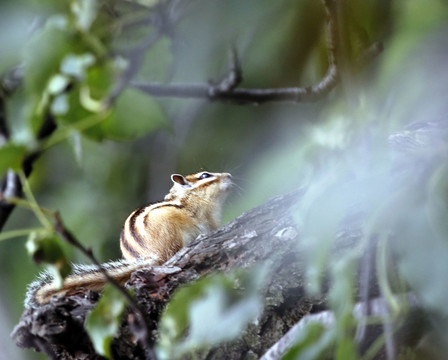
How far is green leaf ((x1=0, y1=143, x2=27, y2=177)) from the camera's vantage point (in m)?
0.62

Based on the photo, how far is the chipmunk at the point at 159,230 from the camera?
149cm

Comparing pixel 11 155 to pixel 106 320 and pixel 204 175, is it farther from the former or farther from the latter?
pixel 204 175

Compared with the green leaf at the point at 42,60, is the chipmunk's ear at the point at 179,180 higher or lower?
lower

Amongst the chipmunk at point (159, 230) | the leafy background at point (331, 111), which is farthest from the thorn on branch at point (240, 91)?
the chipmunk at point (159, 230)

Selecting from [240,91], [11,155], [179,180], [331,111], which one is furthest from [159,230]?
[11,155]

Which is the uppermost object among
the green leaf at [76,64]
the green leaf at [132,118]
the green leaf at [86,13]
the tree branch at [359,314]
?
the green leaf at [86,13]

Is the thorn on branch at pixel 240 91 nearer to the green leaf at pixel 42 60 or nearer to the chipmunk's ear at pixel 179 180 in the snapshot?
the green leaf at pixel 42 60

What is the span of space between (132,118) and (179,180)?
5.34ft

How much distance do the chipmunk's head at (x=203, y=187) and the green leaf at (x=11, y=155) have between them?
1.67 metres

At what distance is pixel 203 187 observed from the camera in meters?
2.39

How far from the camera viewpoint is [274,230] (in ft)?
4.00

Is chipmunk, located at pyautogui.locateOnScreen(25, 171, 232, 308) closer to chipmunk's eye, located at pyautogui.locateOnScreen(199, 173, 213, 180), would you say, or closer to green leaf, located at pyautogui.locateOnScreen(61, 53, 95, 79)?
chipmunk's eye, located at pyautogui.locateOnScreen(199, 173, 213, 180)

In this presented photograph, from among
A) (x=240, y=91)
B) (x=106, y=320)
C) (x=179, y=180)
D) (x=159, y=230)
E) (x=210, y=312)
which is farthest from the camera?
Answer: (x=179, y=180)

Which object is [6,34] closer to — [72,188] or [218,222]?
[72,188]
